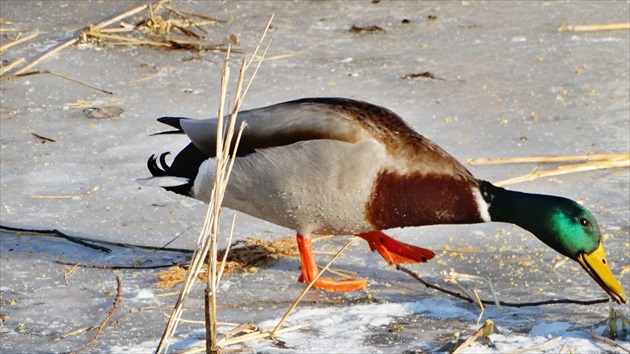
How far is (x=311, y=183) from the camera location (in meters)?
4.16

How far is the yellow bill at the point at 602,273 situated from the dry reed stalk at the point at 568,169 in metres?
1.38

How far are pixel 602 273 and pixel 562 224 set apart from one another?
247 millimetres

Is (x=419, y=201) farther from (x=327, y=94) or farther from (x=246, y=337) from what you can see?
(x=327, y=94)

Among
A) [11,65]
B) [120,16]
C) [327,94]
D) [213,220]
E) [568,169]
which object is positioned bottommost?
[568,169]

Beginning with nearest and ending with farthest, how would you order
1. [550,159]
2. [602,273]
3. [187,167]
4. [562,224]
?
[602,273] → [562,224] → [187,167] → [550,159]

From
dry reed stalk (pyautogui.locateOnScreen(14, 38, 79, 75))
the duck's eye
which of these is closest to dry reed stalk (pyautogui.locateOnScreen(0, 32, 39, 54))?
dry reed stalk (pyautogui.locateOnScreen(14, 38, 79, 75))

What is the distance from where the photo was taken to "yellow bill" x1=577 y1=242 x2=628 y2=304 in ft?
12.2

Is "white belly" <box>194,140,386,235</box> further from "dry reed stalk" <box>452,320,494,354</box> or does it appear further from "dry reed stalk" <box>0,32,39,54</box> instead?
"dry reed stalk" <box>0,32,39,54</box>

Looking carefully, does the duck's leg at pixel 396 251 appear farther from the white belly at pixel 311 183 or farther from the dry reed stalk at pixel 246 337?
the dry reed stalk at pixel 246 337

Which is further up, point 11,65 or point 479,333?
point 11,65

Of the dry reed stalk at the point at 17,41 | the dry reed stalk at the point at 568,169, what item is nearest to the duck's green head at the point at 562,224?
the dry reed stalk at the point at 568,169

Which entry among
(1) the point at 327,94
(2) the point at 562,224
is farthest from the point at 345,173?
(1) the point at 327,94

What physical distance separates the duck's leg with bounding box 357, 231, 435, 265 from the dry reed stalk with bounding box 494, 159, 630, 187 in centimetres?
92

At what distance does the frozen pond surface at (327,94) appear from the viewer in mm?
3783
